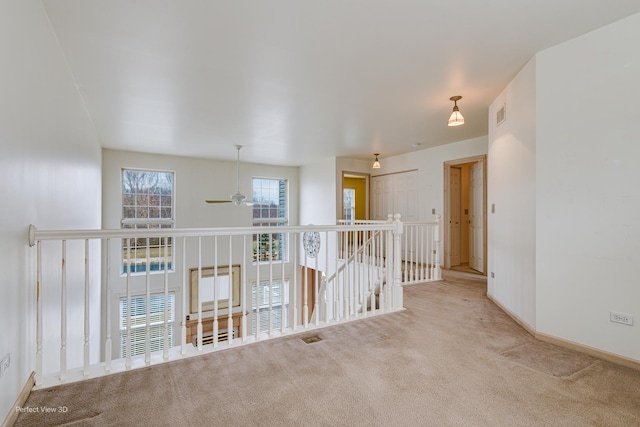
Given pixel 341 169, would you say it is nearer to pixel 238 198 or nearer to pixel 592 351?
pixel 238 198

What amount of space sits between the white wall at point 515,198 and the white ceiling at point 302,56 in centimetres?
29

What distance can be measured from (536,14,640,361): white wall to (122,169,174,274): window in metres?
6.74

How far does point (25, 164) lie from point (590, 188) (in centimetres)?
388

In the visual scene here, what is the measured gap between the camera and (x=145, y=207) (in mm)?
6742

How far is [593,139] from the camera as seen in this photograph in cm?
238

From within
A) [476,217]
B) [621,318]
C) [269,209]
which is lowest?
[621,318]

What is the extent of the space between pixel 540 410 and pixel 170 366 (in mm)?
2348

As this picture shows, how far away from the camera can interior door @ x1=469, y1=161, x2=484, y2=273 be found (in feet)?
18.4

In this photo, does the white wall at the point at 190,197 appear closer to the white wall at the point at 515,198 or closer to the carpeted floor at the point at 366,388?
the carpeted floor at the point at 366,388

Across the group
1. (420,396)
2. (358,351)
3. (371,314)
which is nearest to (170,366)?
(358,351)

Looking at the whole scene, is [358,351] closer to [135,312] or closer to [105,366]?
[105,366]

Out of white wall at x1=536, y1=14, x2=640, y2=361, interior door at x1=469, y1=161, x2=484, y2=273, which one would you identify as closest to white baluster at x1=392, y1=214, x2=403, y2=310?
white wall at x1=536, y1=14, x2=640, y2=361

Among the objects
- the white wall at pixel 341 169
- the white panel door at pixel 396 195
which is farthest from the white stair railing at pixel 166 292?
the white panel door at pixel 396 195

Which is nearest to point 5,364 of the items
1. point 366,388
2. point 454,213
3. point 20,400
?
point 20,400
